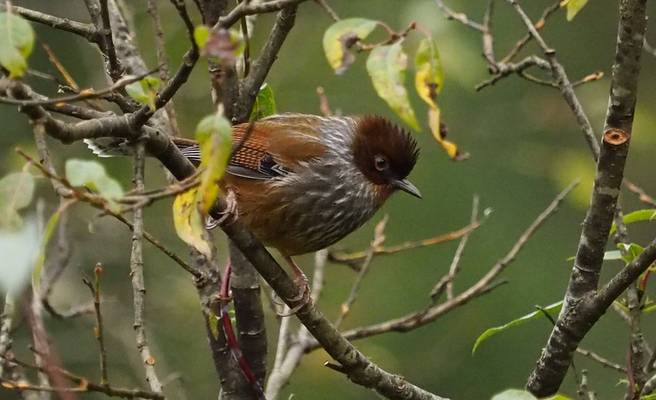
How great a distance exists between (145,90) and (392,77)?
65 centimetres

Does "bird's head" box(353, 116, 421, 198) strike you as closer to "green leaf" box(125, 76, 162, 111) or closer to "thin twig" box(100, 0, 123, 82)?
"thin twig" box(100, 0, 123, 82)

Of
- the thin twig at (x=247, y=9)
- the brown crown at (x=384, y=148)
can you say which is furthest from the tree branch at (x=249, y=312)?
the thin twig at (x=247, y=9)

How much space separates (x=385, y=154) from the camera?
5203 millimetres

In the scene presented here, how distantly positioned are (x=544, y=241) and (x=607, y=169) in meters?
6.01

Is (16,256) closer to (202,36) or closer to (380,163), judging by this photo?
(202,36)

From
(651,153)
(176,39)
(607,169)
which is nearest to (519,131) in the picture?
(651,153)

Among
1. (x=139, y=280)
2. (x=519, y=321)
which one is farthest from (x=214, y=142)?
(x=519, y=321)

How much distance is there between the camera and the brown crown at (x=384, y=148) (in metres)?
5.18

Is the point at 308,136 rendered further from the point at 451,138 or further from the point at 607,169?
the point at 451,138

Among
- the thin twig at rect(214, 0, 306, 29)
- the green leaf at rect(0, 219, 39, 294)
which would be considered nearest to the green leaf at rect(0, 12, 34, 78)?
the green leaf at rect(0, 219, 39, 294)

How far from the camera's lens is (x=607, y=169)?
356 cm

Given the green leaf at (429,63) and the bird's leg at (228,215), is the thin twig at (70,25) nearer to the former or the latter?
the bird's leg at (228,215)

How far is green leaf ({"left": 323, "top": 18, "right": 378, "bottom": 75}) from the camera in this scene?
3.07 m

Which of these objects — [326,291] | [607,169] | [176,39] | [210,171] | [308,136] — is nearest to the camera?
[210,171]
